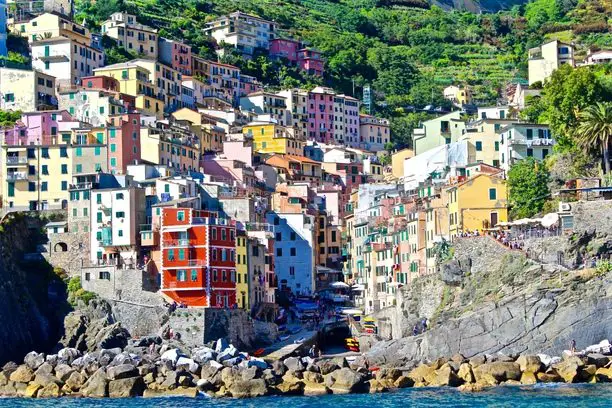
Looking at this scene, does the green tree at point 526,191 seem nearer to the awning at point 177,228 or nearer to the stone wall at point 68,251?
the awning at point 177,228

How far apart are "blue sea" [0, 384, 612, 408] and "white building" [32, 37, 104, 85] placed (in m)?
56.8

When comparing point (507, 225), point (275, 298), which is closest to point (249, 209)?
point (275, 298)

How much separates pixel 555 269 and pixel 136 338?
27.3m

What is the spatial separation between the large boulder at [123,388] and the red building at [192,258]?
16.5 metres

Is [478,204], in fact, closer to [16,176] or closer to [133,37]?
[16,176]

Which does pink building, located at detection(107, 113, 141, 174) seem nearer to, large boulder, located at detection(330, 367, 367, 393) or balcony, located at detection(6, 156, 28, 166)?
balcony, located at detection(6, 156, 28, 166)

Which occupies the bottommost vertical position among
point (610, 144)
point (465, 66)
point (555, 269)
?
point (555, 269)

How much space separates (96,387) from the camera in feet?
266

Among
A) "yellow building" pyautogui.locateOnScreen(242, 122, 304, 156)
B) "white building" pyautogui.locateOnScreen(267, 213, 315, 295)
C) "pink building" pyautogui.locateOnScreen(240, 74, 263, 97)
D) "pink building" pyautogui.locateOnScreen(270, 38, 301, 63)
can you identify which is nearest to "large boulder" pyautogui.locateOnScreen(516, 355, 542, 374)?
"white building" pyautogui.locateOnScreen(267, 213, 315, 295)

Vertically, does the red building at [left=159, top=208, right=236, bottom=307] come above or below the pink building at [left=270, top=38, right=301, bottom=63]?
below

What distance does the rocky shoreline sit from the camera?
3095 inches

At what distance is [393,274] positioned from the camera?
4166 inches

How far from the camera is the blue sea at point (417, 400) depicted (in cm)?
7100

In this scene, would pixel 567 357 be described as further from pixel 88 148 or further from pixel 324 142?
pixel 324 142
